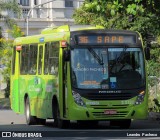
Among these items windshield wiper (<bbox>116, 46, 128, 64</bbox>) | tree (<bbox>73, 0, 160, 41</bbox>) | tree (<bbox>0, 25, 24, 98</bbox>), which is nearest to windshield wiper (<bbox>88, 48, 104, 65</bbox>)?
windshield wiper (<bbox>116, 46, 128, 64</bbox>)

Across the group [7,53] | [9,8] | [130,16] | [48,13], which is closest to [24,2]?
[48,13]

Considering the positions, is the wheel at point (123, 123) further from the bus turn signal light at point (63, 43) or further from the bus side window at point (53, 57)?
the bus turn signal light at point (63, 43)

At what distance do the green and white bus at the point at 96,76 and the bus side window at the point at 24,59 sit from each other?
2581mm

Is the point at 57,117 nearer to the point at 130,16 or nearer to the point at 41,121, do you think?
the point at 41,121

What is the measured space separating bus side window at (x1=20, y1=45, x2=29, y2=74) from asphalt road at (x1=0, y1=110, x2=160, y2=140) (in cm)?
192

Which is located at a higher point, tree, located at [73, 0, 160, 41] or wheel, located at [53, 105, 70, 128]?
tree, located at [73, 0, 160, 41]

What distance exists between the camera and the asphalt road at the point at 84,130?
60.1 feet

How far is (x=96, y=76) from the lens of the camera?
2427cm

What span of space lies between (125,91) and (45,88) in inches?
121

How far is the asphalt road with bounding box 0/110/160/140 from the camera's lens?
60.1ft

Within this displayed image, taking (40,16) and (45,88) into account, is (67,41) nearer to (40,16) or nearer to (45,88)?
(45,88)

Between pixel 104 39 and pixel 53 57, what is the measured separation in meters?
1.82

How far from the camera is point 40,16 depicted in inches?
3305

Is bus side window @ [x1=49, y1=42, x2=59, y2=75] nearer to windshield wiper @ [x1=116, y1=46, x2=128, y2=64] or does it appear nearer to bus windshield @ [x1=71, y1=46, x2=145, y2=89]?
bus windshield @ [x1=71, y1=46, x2=145, y2=89]
